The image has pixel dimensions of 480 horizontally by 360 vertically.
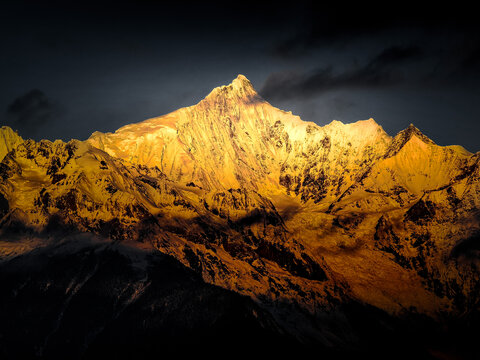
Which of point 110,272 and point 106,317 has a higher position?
point 110,272

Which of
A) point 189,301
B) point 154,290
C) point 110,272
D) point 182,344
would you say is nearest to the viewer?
point 182,344

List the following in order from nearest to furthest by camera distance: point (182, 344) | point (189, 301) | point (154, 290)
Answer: point (182, 344) → point (189, 301) → point (154, 290)

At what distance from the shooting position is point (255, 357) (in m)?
144

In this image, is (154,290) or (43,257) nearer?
(154,290)

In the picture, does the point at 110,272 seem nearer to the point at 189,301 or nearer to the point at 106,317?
the point at 106,317

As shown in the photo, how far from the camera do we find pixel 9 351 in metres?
148

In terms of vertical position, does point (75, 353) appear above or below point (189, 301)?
below

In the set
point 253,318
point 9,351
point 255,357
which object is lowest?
point 9,351

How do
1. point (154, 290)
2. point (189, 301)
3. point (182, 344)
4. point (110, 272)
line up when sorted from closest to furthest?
point (182, 344) < point (189, 301) < point (154, 290) < point (110, 272)

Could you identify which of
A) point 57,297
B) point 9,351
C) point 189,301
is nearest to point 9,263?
point 57,297

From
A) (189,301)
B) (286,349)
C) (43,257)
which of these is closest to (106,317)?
(189,301)

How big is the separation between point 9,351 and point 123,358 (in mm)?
35245

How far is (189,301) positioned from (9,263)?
71.4 metres

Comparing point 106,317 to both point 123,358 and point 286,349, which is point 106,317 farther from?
point 286,349
